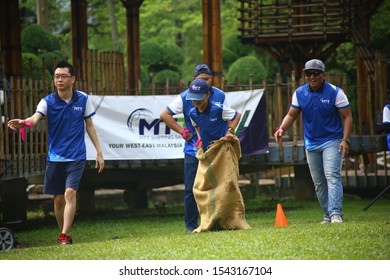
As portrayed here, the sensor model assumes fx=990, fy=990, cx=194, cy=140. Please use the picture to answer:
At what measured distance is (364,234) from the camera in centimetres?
1035

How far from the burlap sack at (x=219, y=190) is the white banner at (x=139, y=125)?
16.3 ft

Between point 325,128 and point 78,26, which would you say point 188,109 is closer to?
point 325,128

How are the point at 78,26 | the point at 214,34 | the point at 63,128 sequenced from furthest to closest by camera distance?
1. the point at 78,26
2. the point at 214,34
3. the point at 63,128

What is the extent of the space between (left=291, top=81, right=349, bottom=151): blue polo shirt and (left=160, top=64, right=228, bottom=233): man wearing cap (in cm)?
102

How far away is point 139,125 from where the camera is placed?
17.2 metres

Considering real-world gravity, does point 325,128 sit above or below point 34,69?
below

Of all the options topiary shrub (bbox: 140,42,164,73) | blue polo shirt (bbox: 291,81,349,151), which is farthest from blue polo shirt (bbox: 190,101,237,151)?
topiary shrub (bbox: 140,42,164,73)

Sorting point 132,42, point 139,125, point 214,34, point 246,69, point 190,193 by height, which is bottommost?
point 190,193

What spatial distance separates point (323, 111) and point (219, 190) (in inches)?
63.3

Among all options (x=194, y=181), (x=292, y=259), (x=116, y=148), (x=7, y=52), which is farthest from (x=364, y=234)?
(x=7, y=52)

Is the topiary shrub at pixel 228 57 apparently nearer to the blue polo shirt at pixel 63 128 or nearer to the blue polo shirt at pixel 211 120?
the blue polo shirt at pixel 211 120

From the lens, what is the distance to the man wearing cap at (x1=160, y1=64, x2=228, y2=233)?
40.2 ft

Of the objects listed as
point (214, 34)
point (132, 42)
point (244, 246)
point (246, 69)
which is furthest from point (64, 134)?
point (246, 69)

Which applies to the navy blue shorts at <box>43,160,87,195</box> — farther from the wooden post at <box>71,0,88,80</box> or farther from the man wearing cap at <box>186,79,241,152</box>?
the wooden post at <box>71,0,88,80</box>
